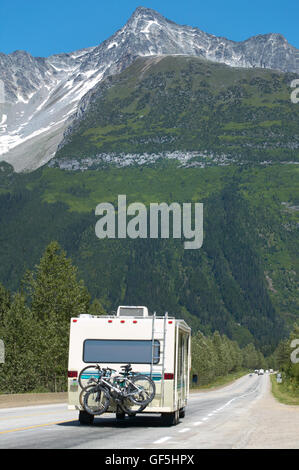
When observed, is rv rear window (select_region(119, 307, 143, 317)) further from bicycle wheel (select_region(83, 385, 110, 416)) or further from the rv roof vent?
bicycle wheel (select_region(83, 385, 110, 416))

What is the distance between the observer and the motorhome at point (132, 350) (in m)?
26.2

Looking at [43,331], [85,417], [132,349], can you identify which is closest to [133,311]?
[132,349]

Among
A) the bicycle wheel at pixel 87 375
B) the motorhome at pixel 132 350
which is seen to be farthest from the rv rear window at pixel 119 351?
the bicycle wheel at pixel 87 375

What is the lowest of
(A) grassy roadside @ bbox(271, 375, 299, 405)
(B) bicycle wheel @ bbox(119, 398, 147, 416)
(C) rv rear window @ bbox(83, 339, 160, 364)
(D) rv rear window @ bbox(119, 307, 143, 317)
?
(A) grassy roadside @ bbox(271, 375, 299, 405)

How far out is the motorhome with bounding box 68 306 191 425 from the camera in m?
26.2

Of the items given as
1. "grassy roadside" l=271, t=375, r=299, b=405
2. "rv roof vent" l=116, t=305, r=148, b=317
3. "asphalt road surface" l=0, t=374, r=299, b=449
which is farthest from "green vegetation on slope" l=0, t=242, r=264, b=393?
"rv roof vent" l=116, t=305, r=148, b=317

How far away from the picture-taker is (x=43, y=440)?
65.0 ft

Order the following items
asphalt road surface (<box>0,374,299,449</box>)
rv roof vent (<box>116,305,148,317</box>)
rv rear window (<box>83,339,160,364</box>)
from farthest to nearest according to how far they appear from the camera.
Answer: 1. rv roof vent (<box>116,305,148,317</box>)
2. rv rear window (<box>83,339,160,364</box>)
3. asphalt road surface (<box>0,374,299,449</box>)

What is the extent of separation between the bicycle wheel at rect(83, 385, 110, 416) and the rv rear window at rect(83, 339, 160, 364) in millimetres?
1143

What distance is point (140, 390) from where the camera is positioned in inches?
1011
